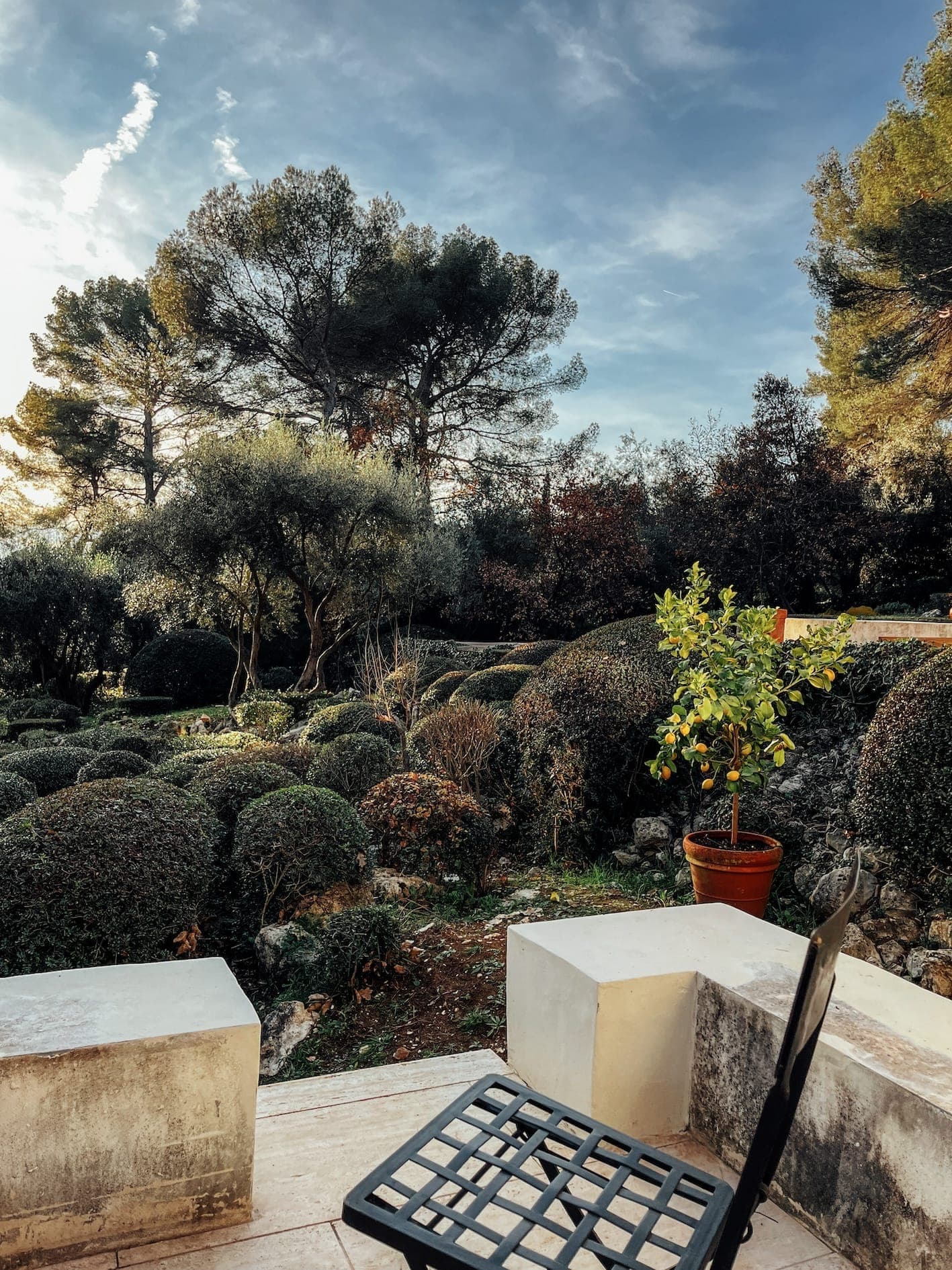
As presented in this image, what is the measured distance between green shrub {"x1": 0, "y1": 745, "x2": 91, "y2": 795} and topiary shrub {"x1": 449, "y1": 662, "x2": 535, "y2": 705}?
3.24 meters

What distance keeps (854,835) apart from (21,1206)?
11.7 ft

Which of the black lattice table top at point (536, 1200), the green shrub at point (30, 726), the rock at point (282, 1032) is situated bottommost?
the green shrub at point (30, 726)

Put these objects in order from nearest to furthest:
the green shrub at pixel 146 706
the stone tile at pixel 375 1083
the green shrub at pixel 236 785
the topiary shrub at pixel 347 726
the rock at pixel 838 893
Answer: the stone tile at pixel 375 1083, the rock at pixel 838 893, the green shrub at pixel 236 785, the topiary shrub at pixel 347 726, the green shrub at pixel 146 706

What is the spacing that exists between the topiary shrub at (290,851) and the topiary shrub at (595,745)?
1648 millimetres

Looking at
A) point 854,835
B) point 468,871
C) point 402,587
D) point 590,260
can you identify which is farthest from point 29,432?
point 854,835

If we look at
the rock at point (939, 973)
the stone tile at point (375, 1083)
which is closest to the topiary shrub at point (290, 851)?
the stone tile at point (375, 1083)

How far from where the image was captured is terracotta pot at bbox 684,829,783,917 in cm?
366

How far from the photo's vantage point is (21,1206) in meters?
1.48

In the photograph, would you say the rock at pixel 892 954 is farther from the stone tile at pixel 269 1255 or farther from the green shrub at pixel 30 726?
the green shrub at pixel 30 726

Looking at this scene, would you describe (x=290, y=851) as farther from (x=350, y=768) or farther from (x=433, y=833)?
(x=350, y=768)

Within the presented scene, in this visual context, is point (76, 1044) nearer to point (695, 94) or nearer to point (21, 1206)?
point (21, 1206)

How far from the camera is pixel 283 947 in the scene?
371cm

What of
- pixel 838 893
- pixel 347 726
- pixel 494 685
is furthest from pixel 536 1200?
pixel 494 685

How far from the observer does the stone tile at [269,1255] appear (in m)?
1.53
